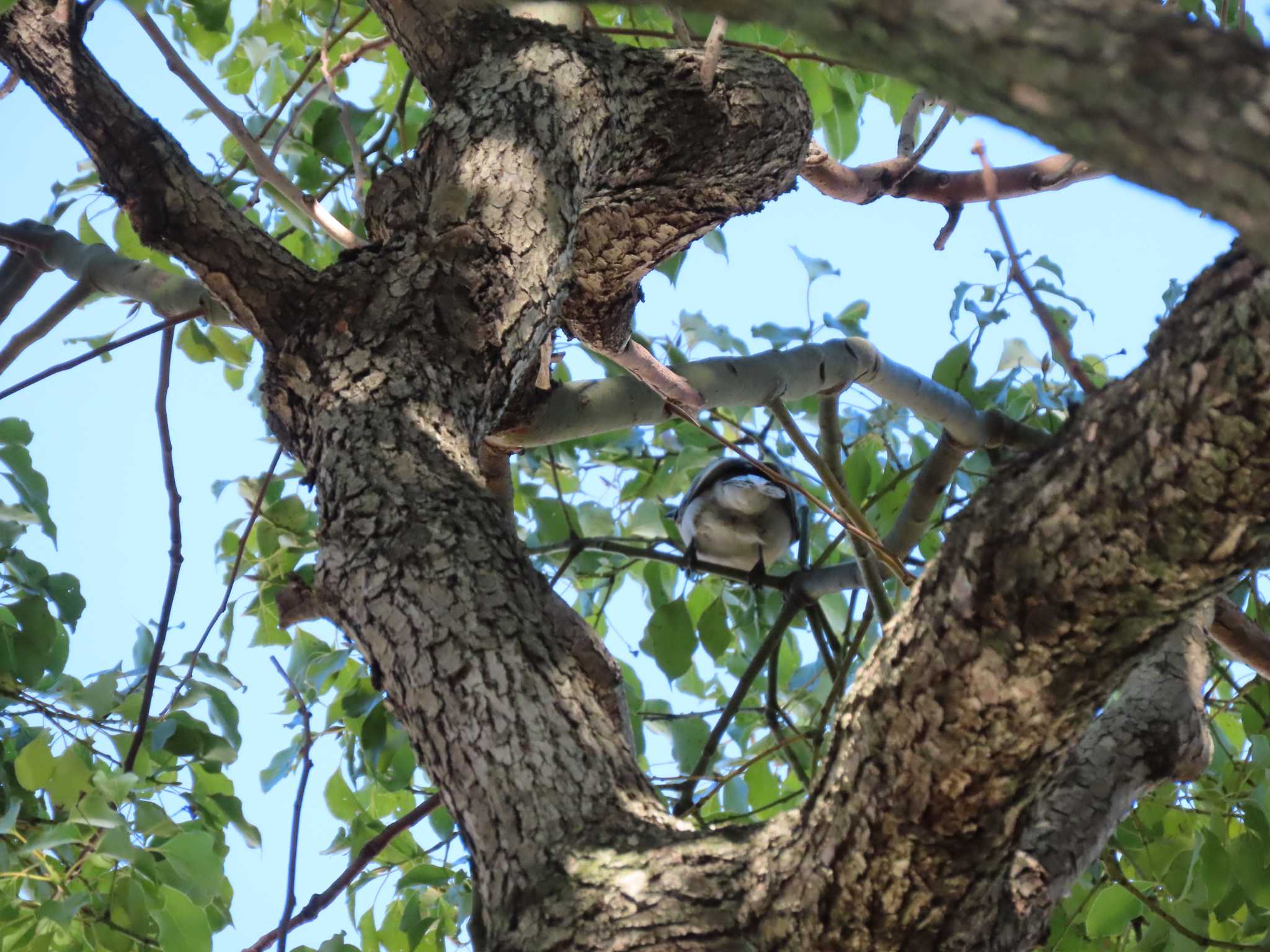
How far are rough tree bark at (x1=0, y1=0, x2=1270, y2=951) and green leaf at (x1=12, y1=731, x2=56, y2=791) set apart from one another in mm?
479

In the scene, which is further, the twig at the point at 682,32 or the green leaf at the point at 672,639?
the green leaf at the point at 672,639

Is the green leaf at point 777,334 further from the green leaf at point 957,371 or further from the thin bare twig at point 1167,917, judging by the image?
the thin bare twig at point 1167,917

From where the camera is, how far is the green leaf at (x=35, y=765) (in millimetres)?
1256

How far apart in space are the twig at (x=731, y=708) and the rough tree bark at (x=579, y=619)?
2.45ft

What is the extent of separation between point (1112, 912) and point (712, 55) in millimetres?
1328

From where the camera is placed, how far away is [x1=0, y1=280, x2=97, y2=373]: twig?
1586mm

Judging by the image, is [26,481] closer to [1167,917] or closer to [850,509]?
[850,509]

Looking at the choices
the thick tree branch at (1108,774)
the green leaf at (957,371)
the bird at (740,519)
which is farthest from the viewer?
the bird at (740,519)

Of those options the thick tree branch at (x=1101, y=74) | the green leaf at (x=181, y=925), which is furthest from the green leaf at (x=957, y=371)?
the thick tree branch at (x=1101, y=74)

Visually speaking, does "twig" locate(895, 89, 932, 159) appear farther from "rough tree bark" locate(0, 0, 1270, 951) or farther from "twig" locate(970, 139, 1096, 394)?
"twig" locate(970, 139, 1096, 394)

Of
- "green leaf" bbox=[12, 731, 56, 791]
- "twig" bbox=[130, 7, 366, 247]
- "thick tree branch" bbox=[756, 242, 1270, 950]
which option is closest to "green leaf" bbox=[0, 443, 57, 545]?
A: "green leaf" bbox=[12, 731, 56, 791]

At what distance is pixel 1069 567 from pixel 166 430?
4.13ft

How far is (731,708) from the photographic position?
204 cm

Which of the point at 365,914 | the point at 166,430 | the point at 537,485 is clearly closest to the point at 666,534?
the point at 537,485
